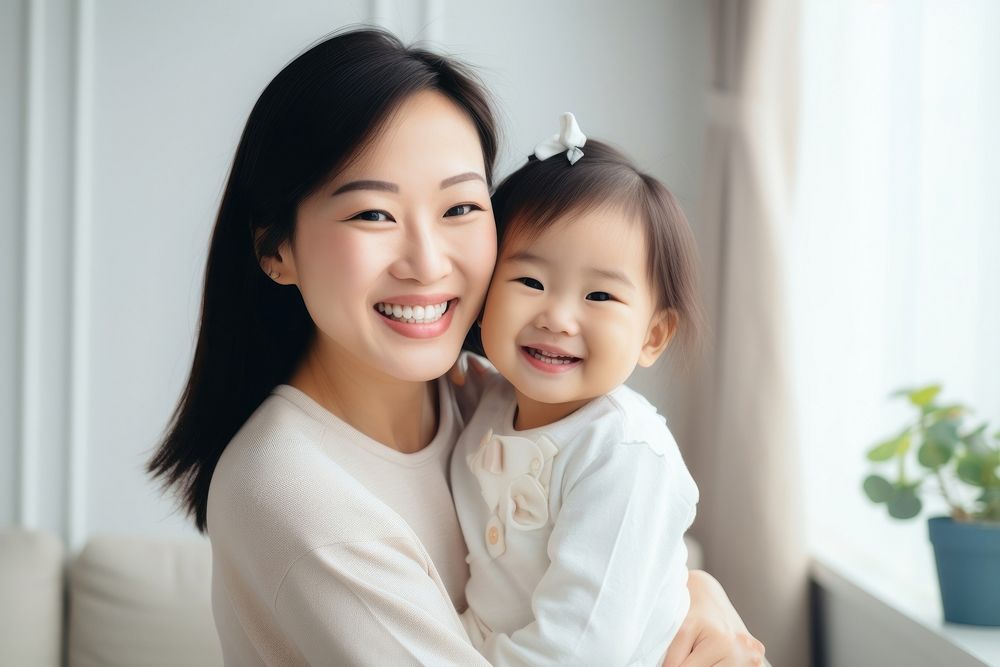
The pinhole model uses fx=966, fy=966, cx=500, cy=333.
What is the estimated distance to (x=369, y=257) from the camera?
1260 millimetres

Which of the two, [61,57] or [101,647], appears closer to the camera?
[101,647]

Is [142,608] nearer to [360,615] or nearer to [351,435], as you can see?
[351,435]

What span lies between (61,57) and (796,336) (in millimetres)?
2374

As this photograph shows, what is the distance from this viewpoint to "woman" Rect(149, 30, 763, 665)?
3.78 ft

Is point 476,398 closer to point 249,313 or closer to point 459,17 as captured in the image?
point 249,313

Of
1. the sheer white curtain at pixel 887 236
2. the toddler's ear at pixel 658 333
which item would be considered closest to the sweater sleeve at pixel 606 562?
the toddler's ear at pixel 658 333

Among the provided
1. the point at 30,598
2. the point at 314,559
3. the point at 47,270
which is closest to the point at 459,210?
the point at 314,559

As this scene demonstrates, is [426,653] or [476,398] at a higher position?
[476,398]

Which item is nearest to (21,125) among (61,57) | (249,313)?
Answer: (61,57)

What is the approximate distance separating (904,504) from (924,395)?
0.25 metres

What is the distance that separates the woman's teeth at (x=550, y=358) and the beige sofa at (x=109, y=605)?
4.56 feet

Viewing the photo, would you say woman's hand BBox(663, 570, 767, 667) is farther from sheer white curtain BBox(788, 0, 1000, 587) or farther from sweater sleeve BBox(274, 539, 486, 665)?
sheer white curtain BBox(788, 0, 1000, 587)

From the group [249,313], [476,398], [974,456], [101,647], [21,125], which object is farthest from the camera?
[21,125]

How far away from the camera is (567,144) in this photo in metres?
1.42
